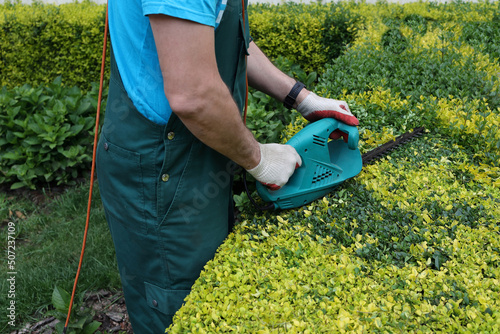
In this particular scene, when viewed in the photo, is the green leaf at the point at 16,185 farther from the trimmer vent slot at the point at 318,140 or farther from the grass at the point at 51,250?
the trimmer vent slot at the point at 318,140

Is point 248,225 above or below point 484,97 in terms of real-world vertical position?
below

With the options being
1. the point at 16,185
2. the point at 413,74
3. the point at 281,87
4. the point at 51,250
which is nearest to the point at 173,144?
the point at 281,87

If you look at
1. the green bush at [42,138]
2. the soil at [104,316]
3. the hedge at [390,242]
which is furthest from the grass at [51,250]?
the hedge at [390,242]

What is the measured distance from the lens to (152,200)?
6.06ft

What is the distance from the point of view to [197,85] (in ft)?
4.64

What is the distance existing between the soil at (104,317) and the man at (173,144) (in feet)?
3.03

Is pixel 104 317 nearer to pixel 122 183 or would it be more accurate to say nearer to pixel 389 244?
pixel 122 183

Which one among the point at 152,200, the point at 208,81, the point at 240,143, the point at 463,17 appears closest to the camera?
the point at 208,81

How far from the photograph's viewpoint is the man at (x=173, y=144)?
1.39 metres

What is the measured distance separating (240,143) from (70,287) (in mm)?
2281

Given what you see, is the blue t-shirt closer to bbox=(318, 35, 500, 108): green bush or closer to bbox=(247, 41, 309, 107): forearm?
bbox=(247, 41, 309, 107): forearm

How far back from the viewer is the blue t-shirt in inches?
61.9

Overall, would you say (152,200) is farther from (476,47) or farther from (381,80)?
(476,47)

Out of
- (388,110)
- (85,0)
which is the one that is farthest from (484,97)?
(85,0)
